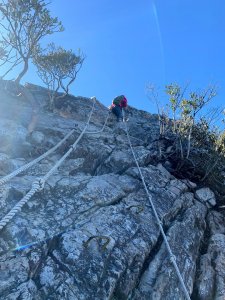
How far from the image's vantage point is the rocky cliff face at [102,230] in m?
4.63

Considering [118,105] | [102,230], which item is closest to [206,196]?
[102,230]

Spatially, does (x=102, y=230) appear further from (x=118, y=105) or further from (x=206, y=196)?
(x=118, y=105)

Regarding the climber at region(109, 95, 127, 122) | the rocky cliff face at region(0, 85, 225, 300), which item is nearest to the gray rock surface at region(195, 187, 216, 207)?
the rocky cliff face at region(0, 85, 225, 300)

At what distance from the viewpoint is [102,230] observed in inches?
227

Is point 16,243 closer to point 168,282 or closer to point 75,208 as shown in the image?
point 75,208

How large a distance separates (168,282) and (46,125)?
762 cm

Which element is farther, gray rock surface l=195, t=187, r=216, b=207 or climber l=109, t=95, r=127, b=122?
climber l=109, t=95, r=127, b=122

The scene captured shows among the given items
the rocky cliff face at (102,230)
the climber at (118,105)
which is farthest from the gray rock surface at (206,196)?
the climber at (118,105)

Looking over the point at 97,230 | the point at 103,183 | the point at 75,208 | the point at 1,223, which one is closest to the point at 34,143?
the point at 103,183

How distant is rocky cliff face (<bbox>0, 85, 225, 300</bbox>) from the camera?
4633mm

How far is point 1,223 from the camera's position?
4.53m

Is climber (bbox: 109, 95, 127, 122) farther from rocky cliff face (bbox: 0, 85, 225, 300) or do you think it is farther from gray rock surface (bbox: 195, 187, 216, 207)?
gray rock surface (bbox: 195, 187, 216, 207)

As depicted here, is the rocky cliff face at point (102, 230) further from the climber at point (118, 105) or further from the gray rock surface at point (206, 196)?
the climber at point (118, 105)

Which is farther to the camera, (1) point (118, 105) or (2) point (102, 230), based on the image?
(1) point (118, 105)
